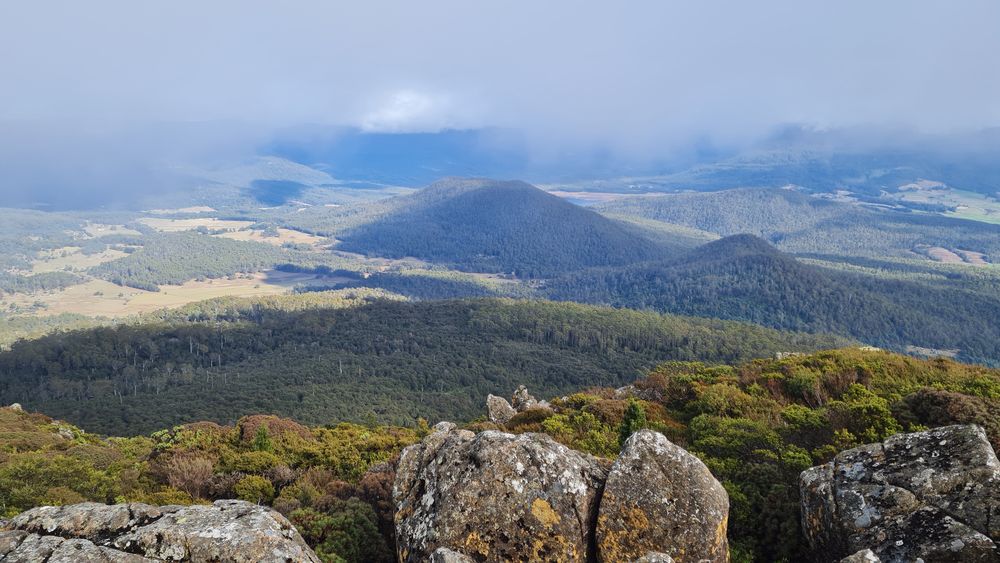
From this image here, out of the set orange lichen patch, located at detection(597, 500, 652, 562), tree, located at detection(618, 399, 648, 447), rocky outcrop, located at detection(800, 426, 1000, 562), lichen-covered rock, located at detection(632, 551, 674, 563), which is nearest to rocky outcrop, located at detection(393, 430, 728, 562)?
orange lichen patch, located at detection(597, 500, 652, 562)

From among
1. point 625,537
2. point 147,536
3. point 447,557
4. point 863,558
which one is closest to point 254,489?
point 147,536

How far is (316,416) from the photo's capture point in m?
94.9

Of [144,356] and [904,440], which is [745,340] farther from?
[144,356]

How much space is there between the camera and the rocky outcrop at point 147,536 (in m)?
9.73

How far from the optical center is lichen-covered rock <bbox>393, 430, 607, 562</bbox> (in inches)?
442

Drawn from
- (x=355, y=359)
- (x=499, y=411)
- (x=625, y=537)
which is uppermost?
(x=625, y=537)

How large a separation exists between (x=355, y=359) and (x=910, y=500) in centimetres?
13897

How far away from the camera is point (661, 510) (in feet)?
38.0

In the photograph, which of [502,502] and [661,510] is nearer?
[661,510]

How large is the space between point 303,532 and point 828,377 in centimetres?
2629

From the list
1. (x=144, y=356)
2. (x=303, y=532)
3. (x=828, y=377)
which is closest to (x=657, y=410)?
(x=828, y=377)

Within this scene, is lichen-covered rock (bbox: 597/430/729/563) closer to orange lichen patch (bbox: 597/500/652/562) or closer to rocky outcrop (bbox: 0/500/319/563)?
orange lichen patch (bbox: 597/500/652/562)

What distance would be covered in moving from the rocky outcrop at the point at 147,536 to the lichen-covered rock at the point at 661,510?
21.6 ft

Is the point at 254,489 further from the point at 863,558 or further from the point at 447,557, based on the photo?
the point at 863,558
